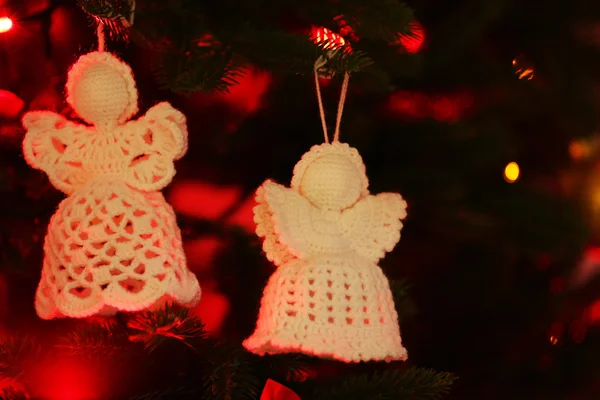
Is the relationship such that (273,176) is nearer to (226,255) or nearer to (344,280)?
(226,255)

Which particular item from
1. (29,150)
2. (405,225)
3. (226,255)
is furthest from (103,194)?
(405,225)

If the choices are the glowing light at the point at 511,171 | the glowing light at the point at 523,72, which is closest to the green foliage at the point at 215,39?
the glowing light at the point at 523,72

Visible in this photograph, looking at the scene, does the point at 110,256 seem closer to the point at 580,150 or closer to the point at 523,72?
the point at 523,72

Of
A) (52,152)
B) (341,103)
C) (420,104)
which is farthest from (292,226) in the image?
(420,104)

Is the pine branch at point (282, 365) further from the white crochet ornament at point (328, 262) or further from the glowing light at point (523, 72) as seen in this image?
the glowing light at point (523, 72)

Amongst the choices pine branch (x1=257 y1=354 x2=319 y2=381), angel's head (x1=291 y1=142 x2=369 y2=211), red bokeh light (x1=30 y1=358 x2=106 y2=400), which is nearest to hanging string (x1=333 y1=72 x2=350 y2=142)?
angel's head (x1=291 y1=142 x2=369 y2=211)

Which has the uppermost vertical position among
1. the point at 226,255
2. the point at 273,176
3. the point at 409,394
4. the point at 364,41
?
the point at 364,41
